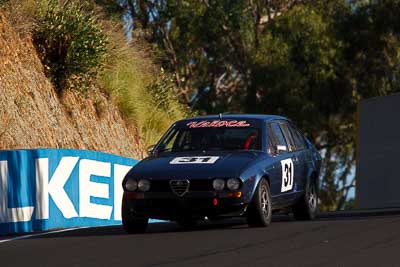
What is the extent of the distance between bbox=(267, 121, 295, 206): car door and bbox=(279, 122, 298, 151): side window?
113mm

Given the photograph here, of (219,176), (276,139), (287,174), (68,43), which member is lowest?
(287,174)

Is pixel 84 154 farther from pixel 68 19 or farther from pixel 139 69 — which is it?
pixel 139 69

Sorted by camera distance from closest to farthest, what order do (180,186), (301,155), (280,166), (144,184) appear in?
(180,186) → (144,184) → (280,166) → (301,155)

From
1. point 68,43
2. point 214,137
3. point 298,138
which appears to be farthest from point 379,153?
point 68,43

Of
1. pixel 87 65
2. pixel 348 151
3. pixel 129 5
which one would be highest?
pixel 129 5

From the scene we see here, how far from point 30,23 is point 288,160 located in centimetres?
1084

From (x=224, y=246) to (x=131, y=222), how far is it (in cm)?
239

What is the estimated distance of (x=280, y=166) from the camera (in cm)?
1442

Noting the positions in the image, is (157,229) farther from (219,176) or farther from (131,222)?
(219,176)

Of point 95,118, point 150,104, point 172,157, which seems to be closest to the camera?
point 172,157

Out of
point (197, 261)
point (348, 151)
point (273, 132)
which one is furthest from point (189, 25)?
point (197, 261)

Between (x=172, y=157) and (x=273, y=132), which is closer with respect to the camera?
(x=172, y=157)

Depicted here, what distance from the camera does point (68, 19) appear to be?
2453 centimetres

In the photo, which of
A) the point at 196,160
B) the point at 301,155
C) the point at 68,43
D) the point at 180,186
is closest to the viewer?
the point at 180,186
